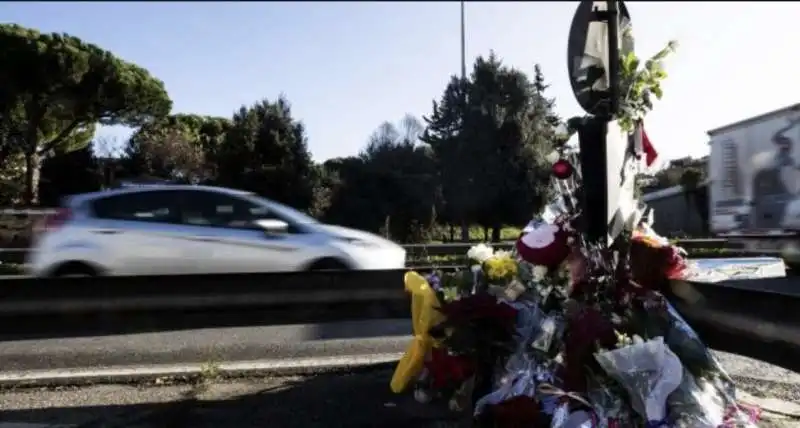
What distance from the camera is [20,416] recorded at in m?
4.66

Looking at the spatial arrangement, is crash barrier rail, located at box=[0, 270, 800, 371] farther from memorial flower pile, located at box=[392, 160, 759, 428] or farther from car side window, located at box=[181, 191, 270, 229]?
car side window, located at box=[181, 191, 270, 229]

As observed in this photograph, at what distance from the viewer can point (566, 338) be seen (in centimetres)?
414

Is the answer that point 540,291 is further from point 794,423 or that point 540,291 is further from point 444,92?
point 444,92

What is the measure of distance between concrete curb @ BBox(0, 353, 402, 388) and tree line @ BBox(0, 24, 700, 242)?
2442 cm

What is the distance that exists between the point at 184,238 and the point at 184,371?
4.18 metres

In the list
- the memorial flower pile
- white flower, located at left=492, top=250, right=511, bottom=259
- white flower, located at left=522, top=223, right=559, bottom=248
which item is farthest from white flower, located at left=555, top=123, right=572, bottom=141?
white flower, located at left=492, top=250, right=511, bottom=259

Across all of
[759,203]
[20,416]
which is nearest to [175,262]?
[20,416]

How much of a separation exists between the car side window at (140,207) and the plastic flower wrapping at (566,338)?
5567mm

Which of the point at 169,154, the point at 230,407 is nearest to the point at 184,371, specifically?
the point at 230,407

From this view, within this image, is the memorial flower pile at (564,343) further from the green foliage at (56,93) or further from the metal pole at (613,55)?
the green foliage at (56,93)

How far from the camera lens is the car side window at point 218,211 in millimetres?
9781

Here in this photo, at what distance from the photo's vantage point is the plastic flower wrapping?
3.82m

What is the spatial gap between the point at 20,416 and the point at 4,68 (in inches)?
1078

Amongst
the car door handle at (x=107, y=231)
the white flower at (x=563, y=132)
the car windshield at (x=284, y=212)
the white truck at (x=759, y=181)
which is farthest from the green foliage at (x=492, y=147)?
the white flower at (x=563, y=132)
